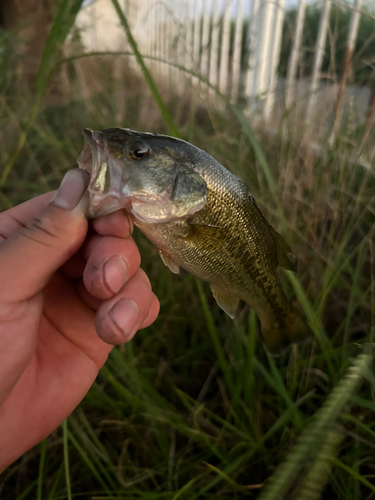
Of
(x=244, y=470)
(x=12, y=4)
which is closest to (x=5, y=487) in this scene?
(x=244, y=470)

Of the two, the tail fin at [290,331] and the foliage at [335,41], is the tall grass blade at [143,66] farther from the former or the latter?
the foliage at [335,41]

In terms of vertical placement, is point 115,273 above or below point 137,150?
below

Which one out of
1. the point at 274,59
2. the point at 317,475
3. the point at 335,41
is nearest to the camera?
the point at 317,475

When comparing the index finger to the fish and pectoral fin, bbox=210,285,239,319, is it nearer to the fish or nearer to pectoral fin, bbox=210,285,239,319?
the fish

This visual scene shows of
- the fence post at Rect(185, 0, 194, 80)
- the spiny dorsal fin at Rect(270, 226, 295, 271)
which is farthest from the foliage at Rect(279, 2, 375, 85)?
the spiny dorsal fin at Rect(270, 226, 295, 271)

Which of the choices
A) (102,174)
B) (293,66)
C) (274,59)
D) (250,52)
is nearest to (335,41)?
(293,66)

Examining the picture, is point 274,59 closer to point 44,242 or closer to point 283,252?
point 283,252
